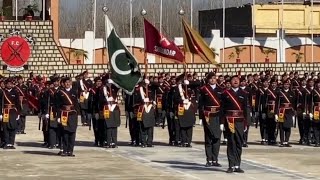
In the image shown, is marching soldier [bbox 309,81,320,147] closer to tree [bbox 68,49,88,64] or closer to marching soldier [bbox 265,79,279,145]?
marching soldier [bbox 265,79,279,145]

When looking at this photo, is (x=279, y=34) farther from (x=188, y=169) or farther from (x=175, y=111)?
(x=188, y=169)

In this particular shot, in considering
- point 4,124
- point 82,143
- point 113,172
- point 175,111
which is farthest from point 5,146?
point 113,172

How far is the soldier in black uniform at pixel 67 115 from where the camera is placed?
23109 mm

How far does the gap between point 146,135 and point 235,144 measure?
6.55 m

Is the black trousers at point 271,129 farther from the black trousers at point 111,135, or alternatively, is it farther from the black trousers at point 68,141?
the black trousers at point 68,141

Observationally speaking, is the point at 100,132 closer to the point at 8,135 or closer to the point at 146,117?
the point at 146,117

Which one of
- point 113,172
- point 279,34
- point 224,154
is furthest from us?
point 279,34

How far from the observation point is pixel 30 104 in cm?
3231

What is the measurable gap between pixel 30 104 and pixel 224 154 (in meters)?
10.3

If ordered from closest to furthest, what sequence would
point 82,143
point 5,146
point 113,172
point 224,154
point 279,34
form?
1. point 113,172
2. point 224,154
3. point 5,146
4. point 82,143
5. point 279,34

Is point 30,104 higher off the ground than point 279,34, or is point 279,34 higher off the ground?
point 279,34

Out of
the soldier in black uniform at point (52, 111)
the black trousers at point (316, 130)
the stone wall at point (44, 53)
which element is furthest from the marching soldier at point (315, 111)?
the stone wall at point (44, 53)

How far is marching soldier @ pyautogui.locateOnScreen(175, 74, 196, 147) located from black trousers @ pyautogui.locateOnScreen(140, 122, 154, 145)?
0.78 metres

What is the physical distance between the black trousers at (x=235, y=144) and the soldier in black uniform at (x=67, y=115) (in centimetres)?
465
